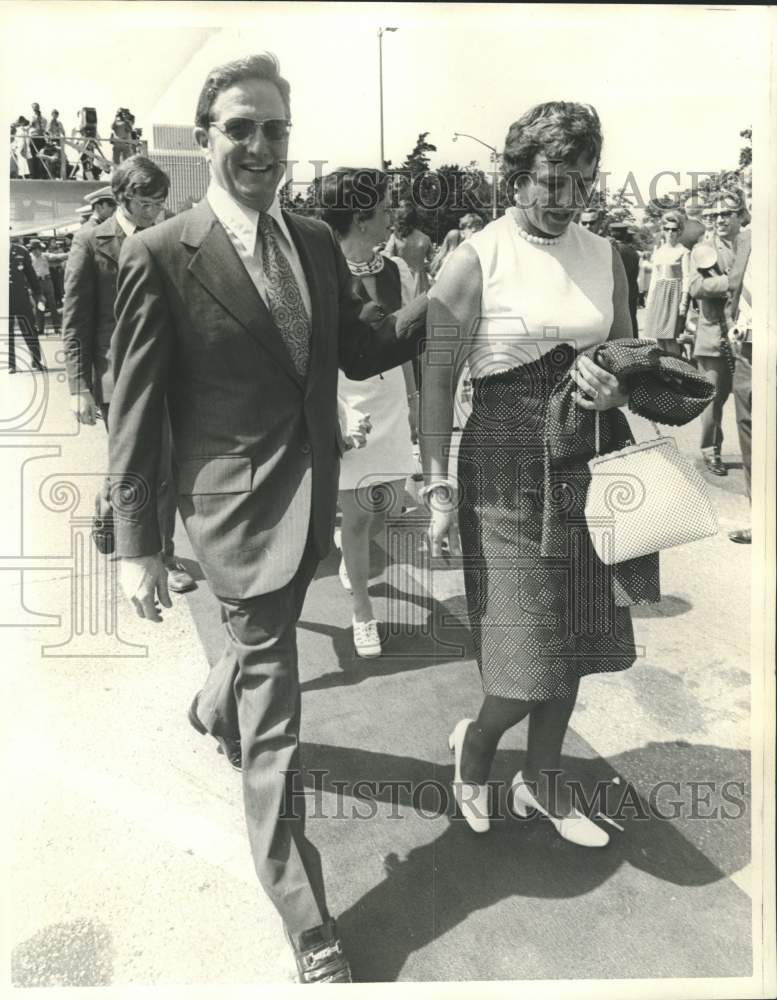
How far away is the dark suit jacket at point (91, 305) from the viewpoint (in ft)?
12.5

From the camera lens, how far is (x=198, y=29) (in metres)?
2.40

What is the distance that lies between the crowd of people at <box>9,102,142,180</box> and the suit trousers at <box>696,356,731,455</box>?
3.82 meters

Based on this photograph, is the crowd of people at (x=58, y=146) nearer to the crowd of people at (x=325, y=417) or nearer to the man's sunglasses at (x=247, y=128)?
the crowd of people at (x=325, y=417)

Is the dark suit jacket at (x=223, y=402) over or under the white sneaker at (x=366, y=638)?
over

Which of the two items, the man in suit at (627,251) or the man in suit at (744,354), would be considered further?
the man in suit at (744,354)

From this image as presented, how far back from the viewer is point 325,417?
2414 millimetres

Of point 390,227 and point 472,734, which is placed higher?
point 390,227

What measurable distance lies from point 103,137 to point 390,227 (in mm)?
1151

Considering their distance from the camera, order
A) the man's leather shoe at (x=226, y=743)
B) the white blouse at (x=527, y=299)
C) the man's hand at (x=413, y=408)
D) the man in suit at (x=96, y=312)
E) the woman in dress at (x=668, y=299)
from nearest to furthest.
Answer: the white blouse at (x=527, y=299), the man's leather shoe at (x=226, y=743), the man in suit at (x=96, y=312), the man's hand at (x=413, y=408), the woman in dress at (x=668, y=299)

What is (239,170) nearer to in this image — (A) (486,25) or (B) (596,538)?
(A) (486,25)

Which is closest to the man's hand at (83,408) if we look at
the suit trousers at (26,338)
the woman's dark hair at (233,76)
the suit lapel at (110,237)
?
the suit trousers at (26,338)

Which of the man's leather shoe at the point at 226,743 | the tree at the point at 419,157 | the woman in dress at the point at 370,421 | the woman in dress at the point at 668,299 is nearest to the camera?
the tree at the point at 419,157

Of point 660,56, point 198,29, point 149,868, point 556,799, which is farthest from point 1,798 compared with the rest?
point 660,56

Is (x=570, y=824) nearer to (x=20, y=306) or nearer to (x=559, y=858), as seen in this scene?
(x=559, y=858)
